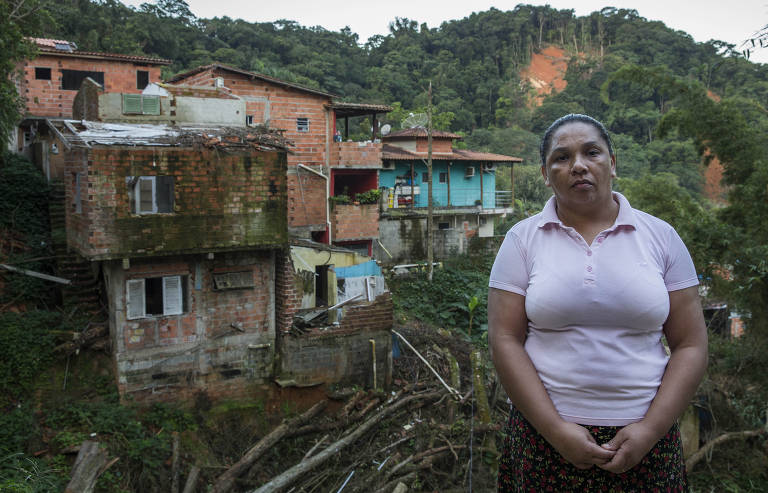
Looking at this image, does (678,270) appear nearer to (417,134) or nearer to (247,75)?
Answer: (247,75)

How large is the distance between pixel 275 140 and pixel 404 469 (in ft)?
21.1

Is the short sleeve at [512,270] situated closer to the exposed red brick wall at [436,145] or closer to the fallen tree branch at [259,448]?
the fallen tree branch at [259,448]

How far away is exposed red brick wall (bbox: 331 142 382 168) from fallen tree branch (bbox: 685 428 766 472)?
527 inches

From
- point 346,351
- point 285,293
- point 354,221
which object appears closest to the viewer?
point 285,293

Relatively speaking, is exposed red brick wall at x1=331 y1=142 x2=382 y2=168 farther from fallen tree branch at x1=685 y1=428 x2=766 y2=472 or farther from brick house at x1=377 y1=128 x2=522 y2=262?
fallen tree branch at x1=685 y1=428 x2=766 y2=472

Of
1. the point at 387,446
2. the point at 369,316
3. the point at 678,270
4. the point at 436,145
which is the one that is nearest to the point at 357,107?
the point at 436,145

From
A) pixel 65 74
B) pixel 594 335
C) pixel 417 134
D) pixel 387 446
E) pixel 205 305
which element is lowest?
pixel 387 446

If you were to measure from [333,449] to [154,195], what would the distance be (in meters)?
5.46

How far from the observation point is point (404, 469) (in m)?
9.41

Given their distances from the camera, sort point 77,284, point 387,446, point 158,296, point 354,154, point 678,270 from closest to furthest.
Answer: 1. point 678,270
2. point 387,446
3. point 158,296
4. point 77,284
5. point 354,154

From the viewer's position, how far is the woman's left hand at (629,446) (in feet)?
6.46

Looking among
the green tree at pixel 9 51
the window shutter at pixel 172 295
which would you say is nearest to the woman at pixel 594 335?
the window shutter at pixel 172 295

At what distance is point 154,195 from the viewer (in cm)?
1092

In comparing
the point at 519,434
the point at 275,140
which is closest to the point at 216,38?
the point at 275,140
